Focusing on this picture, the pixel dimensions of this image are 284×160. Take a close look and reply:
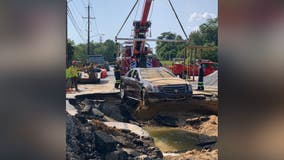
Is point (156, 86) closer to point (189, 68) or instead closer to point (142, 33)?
point (142, 33)

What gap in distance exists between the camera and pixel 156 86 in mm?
8820

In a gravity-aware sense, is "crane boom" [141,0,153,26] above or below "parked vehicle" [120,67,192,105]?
above

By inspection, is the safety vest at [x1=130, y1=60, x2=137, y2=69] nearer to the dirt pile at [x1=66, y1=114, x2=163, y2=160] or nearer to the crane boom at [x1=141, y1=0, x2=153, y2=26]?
the crane boom at [x1=141, y1=0, x2=153, y2=26]

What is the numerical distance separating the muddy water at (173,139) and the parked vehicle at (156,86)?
1.08 m

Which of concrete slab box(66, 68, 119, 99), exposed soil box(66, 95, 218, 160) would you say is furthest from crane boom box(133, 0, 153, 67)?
exposed soil box(66, 95, 218, 160)

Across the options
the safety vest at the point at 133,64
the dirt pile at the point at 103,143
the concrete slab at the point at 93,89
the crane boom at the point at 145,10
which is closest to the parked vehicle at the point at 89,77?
the concrete slab at the point at 93,89

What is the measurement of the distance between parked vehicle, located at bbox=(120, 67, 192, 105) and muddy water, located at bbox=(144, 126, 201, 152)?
108 centimetres

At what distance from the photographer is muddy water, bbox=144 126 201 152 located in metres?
8.68

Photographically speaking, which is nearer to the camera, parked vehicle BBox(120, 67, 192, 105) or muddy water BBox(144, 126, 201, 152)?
muddy water BBox(144, 126, 201, 152)

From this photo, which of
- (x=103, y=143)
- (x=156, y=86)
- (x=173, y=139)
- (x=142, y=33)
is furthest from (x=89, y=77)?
(x=103, y=143)

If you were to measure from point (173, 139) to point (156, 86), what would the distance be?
1651mm

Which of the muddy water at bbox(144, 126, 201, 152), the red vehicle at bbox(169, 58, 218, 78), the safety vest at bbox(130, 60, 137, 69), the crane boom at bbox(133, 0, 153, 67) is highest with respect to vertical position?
the crane boom at bbox(133, 0, 153, 67)
